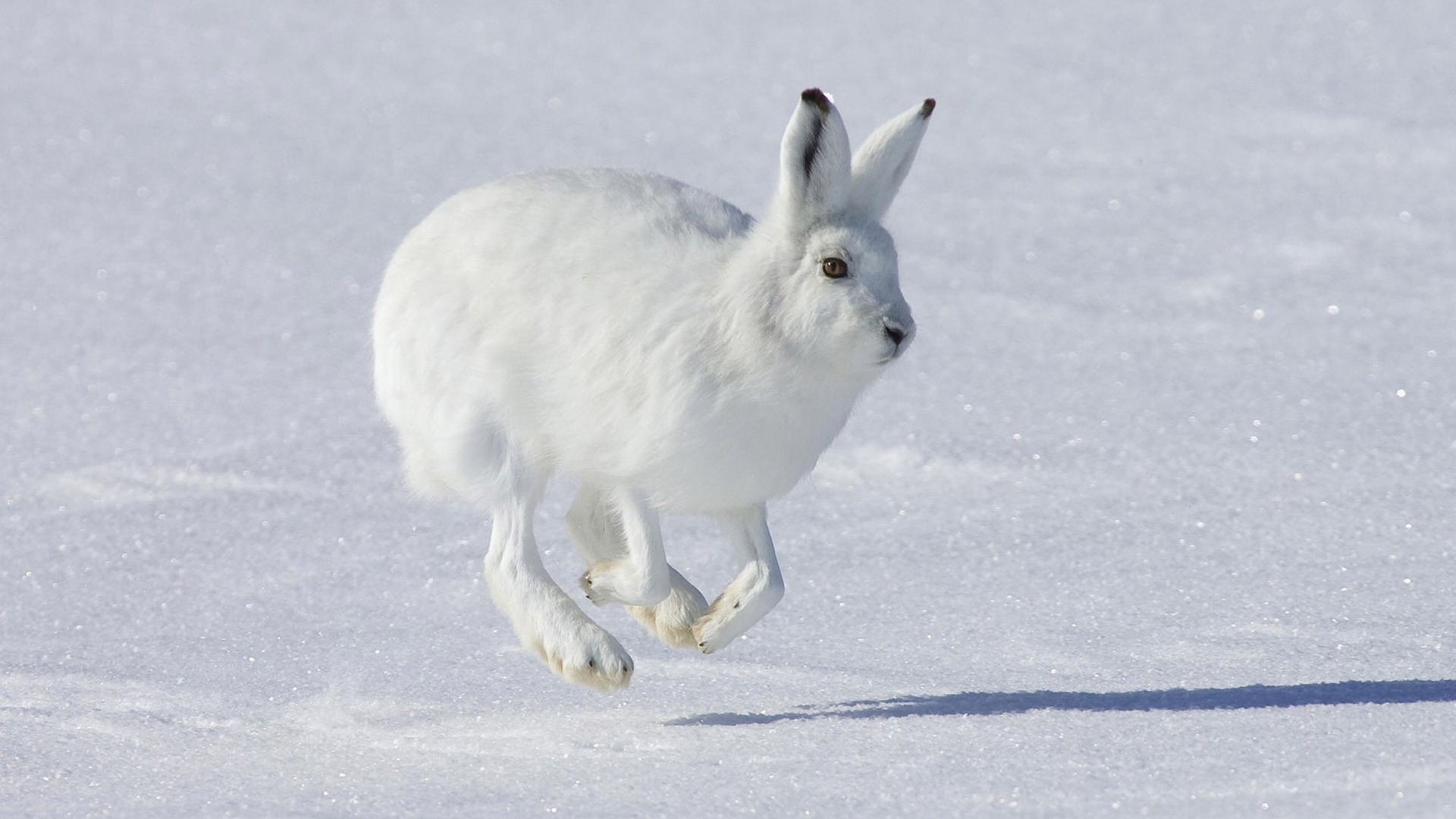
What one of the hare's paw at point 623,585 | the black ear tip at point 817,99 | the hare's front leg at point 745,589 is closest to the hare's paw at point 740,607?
the hare's front leg at point 745,589

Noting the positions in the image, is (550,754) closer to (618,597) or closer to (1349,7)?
(618,597)

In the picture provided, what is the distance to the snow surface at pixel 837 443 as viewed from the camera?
424 centimetres

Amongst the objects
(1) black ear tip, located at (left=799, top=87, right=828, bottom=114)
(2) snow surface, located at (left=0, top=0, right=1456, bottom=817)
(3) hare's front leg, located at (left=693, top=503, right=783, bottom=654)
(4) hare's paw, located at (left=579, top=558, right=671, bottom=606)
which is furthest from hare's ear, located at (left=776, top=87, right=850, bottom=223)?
(2) snow surface, located at (left=0, top=0, right=1456, bottom=817)

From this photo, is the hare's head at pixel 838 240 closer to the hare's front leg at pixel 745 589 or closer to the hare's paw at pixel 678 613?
the hare's front leg at pixel 745 589

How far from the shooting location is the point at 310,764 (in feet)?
14.0

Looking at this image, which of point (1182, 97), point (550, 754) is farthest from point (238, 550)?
point (1182, 97)

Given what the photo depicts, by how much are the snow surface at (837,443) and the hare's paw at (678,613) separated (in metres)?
0.19

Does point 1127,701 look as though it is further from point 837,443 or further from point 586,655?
point 837,443

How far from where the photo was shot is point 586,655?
4457 millimetres

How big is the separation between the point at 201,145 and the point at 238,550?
432cm

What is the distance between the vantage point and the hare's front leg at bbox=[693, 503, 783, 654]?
4359mm

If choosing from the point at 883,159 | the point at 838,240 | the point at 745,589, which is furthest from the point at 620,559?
the point at 883,159

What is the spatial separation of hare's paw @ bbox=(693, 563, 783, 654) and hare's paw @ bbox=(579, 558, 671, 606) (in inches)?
4.9

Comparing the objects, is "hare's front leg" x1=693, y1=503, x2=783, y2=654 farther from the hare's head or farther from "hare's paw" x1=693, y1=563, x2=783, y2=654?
the hare's head
